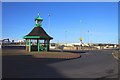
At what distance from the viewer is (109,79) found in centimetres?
1255

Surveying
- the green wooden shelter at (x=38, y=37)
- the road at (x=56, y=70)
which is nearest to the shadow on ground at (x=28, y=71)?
the road at (x=56, y=70)

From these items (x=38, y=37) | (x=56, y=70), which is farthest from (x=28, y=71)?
(x=38, y=37)

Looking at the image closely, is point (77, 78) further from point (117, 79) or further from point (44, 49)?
point (44, 49)

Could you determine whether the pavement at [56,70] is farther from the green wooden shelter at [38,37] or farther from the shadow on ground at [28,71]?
the green wooden shelter at [38,37]

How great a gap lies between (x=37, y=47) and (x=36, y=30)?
297 centimetres

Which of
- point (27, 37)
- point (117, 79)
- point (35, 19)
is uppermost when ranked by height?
point (35, 19)

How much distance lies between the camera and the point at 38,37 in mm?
40281

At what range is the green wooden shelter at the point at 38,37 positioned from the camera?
40.7 m

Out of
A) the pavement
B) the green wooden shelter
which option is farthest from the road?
the green wooden shelter

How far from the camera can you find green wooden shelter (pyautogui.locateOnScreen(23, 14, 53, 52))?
40.7 m

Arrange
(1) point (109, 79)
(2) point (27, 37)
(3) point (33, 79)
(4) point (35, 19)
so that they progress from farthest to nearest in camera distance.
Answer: (4) point (35, 19), (2) point (27, 37), (1) point (109, 79), (3) point (33, 79)

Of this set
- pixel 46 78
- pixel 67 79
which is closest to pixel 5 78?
pixel 46 78

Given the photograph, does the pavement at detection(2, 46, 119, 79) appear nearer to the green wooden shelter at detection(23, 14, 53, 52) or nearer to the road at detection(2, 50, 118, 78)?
the road at detection(2, 50, 118, 78)

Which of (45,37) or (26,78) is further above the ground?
(45,37)
